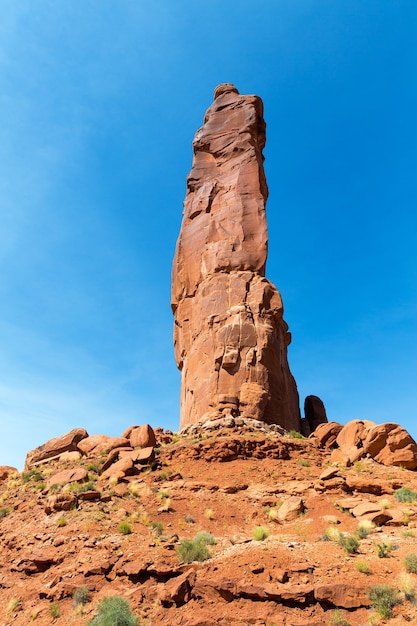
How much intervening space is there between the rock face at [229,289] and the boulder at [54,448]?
7.44 meters

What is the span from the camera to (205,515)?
60.6 feet

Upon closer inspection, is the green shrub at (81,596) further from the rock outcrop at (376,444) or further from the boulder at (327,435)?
the boulder at (327,435)

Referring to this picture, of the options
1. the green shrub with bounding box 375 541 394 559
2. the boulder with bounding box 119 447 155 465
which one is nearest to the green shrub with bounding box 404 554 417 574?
the green shrub with bounding box 375 541 394 559

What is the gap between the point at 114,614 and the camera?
11.7 meters

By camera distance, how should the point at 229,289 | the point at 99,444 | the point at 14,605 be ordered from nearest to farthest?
1. the point at 14,605
2. the point at 99,444
3. the point at 229,289

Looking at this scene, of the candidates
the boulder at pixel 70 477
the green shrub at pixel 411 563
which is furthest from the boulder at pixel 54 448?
the green shrub at pixel 411 563

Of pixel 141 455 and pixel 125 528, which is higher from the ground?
pixel 141 455

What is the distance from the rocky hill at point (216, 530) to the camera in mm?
11289

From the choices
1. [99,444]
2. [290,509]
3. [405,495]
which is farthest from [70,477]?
[405,495]

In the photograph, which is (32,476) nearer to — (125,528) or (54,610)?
(125,528)

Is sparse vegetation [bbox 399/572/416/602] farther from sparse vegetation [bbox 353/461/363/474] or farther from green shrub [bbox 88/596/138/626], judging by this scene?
sparse vegetation [bbox 353/461/363/474]

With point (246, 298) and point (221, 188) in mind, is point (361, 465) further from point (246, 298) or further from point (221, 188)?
point (221, 188)

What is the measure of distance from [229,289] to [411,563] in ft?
79.9

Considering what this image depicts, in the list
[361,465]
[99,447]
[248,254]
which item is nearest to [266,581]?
[361,465]
